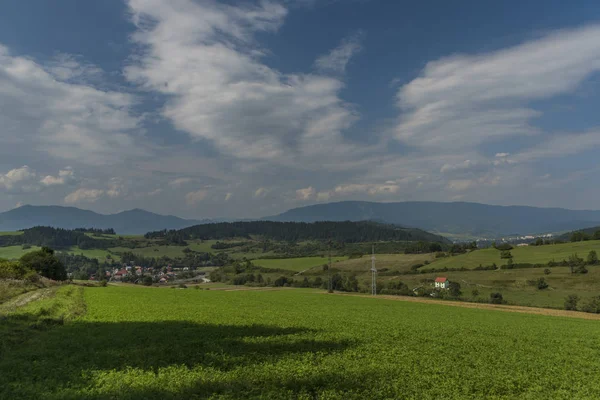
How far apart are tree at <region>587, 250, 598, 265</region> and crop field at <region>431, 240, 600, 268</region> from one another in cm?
380

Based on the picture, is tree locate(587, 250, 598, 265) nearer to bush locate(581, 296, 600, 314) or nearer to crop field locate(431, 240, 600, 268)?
crop field locate(431, 240, 600, 268)

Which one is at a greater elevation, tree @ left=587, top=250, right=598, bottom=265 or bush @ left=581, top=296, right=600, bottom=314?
tree @ left=587, top=250, right=598, bottom=265

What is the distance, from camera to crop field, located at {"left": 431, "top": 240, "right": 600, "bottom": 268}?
12119cm

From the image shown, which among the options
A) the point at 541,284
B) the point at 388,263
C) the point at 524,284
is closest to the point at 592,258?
the point at 541,284

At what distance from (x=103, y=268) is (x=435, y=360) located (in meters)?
216

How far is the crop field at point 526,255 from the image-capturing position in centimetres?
12119

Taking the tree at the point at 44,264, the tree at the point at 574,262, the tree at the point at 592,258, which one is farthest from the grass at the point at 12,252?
the tree at the point at 592,258

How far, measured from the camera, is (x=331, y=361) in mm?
17531

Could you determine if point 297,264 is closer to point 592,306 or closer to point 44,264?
point 44,264

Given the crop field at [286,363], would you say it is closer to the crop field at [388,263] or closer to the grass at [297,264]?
the crop field at [388,263]

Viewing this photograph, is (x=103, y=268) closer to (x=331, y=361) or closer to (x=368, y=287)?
(x=368, y=287)

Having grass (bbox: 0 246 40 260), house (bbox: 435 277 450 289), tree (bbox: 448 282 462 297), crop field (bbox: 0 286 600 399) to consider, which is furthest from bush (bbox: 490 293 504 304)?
grass (bbox: 0 246 40 260)

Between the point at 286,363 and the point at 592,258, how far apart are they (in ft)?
417

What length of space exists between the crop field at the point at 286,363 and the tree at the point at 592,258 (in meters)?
102
